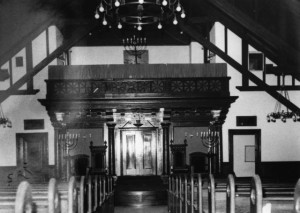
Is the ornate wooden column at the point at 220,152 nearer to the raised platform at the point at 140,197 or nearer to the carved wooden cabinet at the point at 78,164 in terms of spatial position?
the raised platform at the point at 140,197

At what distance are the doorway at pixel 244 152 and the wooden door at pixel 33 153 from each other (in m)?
7.16

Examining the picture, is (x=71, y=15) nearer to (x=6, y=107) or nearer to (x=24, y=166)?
(x=6, y=107)

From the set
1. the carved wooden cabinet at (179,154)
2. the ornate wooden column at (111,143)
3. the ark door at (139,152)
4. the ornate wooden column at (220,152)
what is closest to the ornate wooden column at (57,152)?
the ornate wooden column at (111,143)

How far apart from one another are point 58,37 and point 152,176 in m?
6.61

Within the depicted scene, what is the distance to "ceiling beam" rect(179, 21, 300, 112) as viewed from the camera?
14.6 meters

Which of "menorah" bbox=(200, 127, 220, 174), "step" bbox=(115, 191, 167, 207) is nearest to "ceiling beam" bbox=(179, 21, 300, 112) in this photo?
"menorah" bbox=(200, 127, 220, 174)

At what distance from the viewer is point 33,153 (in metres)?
15.6

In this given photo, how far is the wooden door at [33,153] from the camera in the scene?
15.5 meters

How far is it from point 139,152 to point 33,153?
4.08m

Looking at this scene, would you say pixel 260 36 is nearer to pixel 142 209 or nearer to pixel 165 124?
pixel 165 124

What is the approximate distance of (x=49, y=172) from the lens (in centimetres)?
1560

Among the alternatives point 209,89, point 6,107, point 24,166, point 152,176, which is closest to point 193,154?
point 152,176

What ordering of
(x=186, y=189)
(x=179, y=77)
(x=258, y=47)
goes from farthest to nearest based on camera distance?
(x=179, y=77) → (x=258, y=47) → (x=186, y=189)

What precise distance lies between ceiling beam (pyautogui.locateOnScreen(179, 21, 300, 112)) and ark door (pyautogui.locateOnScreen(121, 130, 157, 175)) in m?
3.90
